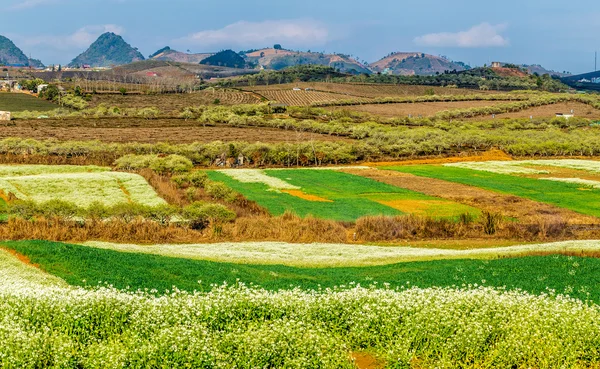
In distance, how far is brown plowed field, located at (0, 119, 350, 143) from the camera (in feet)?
385

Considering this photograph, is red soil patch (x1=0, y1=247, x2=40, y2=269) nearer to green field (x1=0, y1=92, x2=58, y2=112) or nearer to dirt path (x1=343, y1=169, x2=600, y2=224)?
dirt path (x1=343, y1=169, x2=600, y2=224)

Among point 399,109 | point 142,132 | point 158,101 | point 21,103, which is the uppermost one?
point 158,101

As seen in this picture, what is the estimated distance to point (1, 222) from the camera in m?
49.7

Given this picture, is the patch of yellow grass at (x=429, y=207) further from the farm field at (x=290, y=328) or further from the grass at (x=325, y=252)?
the farm field at (x=290, y=328)

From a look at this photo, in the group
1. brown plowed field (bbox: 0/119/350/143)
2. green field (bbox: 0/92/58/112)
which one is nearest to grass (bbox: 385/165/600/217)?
brown plowed field (bbox: 0/119/350/143)

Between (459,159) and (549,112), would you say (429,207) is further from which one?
(549,112)

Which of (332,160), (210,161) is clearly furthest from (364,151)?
(210,161)

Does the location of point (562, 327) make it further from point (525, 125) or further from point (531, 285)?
point (525, 125)

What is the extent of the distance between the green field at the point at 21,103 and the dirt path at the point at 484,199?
109 m

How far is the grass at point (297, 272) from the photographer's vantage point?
1115 inches

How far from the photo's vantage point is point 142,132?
4946 inches

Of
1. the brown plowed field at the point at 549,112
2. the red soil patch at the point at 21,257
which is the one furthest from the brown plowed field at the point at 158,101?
the red soil patch at the point at 21,257

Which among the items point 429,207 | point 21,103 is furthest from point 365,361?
point 21,103

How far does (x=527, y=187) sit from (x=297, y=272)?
4848 centimetres
